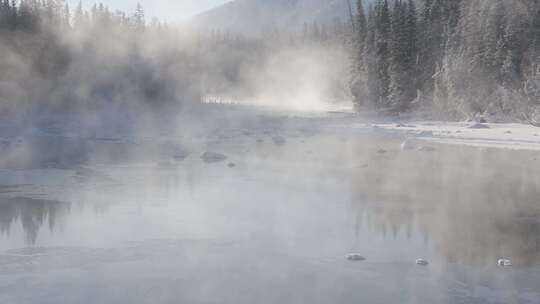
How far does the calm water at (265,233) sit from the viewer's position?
8.30 meters

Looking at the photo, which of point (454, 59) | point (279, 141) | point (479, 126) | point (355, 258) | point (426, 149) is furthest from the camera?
point (454, 59)

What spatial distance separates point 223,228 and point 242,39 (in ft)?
407

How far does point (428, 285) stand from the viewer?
28.0ft

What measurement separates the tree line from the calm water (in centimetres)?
2327

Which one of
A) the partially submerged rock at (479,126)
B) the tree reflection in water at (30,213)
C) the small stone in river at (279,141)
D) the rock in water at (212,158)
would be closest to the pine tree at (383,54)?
the partially submerged rock at (479,126)

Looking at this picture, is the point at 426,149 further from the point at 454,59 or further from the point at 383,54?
the point at 383,54

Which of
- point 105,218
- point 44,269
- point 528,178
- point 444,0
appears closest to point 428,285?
point 44,269

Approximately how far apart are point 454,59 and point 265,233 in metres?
39.2

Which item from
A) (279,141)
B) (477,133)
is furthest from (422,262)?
(477,133)

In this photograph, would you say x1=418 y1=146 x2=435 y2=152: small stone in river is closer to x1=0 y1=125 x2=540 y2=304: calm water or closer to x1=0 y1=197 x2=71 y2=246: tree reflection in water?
x1=0 y1=125 x2=540 y2=304: calm water

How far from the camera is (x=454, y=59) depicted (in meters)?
46.7

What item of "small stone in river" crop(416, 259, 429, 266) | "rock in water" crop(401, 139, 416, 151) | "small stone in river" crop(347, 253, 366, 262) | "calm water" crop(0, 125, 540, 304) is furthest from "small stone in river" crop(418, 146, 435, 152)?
"small stone in river" crop(347, 253, 366, 262)

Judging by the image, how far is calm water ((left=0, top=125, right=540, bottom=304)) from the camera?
327 inches

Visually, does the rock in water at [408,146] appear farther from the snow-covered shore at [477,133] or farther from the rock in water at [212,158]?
the rock in water at [212,158]
